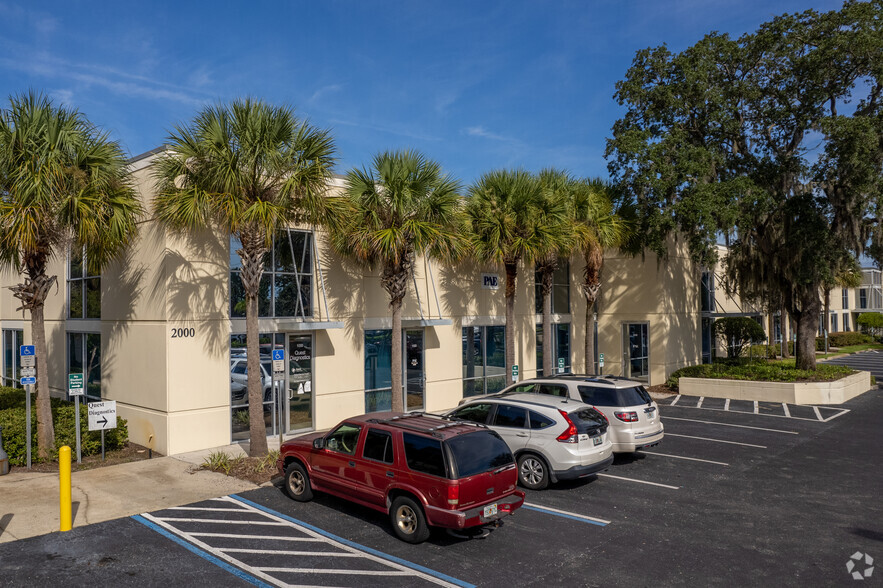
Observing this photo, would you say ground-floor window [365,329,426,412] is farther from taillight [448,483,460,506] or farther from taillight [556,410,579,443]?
taillight [448,483,460,506]

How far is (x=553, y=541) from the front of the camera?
28.9ft

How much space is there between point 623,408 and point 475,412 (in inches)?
123

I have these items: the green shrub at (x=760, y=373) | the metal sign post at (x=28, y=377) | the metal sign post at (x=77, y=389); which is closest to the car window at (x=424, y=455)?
the metal sign post at (x=77, y=389)

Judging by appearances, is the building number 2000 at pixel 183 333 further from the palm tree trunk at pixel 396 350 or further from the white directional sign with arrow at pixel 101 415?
the palm tree trunk at pixel 396 350

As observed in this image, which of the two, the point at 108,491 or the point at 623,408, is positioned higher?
the point at 623,408

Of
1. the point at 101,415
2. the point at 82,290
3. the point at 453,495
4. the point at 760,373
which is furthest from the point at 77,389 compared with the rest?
the point at 760,373

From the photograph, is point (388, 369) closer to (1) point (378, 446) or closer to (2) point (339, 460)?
(2) point (339, 460)

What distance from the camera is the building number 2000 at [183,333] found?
13.9m

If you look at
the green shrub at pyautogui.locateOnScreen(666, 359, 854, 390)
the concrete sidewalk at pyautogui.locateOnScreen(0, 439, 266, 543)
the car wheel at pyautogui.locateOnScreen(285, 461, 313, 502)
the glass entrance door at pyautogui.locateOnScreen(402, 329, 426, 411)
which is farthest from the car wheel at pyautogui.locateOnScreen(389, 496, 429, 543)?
the green shrub at pyautogui.locateOnScreen(666, 359, 854, 390)

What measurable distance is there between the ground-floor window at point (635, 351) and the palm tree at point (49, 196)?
1953 centimetres

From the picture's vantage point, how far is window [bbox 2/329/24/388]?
22.2 metres

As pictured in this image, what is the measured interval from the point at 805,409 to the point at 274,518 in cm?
1788

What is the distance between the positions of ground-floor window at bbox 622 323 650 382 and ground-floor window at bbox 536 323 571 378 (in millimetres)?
3296

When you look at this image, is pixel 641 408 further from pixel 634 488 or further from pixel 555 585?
pixel 555 585
